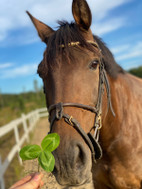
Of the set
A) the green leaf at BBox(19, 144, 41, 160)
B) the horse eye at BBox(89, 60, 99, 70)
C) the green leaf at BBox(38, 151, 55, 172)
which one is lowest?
the green leaf at BBox(38, 151, 55, 172)

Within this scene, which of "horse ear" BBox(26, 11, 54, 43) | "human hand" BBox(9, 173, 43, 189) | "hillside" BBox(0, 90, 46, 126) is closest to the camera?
"human hand" BBox(9, 173, 43, 189)

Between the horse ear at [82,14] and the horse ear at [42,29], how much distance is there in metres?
0.56

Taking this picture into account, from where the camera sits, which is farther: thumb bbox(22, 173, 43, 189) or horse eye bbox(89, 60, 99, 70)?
horse eye bbox(89, 60, 99, 70)

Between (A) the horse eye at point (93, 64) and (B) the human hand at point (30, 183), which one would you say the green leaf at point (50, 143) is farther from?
(A) the horse eye at point (93, 64)

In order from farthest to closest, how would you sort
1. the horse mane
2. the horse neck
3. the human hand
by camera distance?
the horse neck, the horse mane, the human hand

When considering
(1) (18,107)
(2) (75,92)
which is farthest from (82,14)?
(1) (18,107)

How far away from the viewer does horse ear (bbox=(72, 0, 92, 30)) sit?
76.5 inches

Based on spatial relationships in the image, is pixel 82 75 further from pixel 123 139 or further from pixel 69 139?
pixel 123 139

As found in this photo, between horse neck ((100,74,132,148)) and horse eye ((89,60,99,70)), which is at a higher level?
horse eye ((89,60,99,70))

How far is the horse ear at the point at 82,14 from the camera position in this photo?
1.94 metres

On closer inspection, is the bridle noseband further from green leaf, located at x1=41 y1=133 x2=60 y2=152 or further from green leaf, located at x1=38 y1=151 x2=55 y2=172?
green leaf, located at x1=38 y1=151 x2=55 y2=172

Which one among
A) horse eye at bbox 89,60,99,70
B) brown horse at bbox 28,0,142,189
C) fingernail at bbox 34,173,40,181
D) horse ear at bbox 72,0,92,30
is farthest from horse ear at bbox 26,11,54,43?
fingernail at bbox 34,173,40,181

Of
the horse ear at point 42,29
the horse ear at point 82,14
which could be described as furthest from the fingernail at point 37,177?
the horse ear at point 42,29

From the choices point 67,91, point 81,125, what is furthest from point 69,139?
point 67,91
